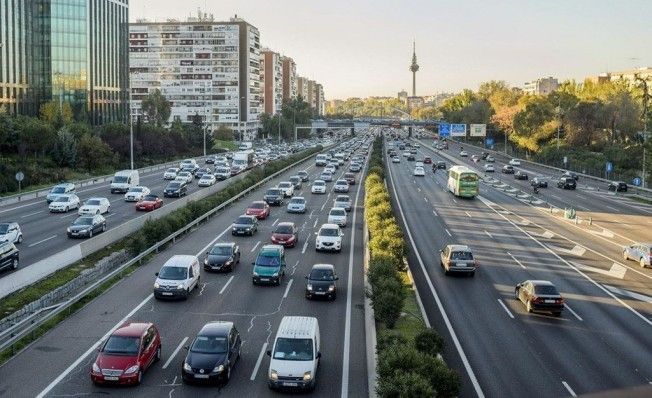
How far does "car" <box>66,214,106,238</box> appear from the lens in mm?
39188

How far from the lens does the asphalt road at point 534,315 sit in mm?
20016

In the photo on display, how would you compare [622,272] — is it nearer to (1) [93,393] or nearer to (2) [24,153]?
(1) [93,393]

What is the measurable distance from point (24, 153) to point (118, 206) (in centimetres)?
2539

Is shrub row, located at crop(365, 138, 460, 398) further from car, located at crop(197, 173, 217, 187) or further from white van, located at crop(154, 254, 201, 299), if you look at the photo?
car, located at crop(197, 173, 217, 187)

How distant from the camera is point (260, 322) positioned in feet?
79.9

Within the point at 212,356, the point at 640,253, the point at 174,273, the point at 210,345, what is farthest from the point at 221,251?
the point at 640,253

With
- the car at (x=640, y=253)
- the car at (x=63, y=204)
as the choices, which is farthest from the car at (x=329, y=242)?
the car at (x=63, y=204)

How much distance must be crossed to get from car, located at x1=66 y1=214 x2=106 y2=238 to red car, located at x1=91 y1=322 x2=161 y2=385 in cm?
2148

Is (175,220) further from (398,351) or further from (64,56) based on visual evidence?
(64,56)

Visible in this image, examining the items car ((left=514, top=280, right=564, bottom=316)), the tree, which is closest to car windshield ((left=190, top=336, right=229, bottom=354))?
car ((left=514, top=280, right=564, bottom=316))

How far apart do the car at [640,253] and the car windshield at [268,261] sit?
806 inches

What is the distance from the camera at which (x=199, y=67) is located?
594ft

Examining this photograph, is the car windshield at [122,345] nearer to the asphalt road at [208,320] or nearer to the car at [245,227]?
the asphalt road at [208,320]

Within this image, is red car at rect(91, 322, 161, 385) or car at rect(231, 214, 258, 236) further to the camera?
car at rect(231, 214, 258, 236)
